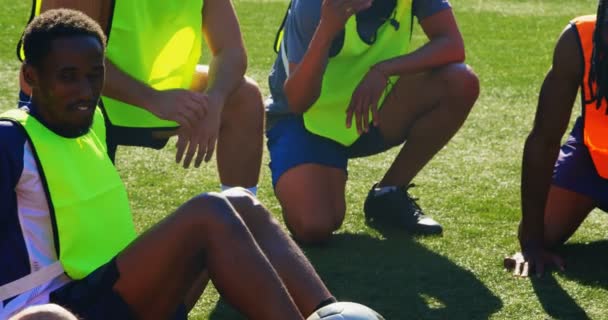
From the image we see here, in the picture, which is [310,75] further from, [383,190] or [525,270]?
[525,270]

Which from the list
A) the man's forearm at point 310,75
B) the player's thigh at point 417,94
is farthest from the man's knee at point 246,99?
the player's thigh at point 417,94

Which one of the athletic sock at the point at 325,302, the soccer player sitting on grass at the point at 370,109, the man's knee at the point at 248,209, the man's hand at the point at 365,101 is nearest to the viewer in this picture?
the athletic sock at the point at 325,302

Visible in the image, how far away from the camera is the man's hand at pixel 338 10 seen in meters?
5.04

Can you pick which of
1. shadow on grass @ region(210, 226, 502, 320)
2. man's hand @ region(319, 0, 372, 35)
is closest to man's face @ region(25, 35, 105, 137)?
shadow on grass @ region(210, 226, 502, 320)

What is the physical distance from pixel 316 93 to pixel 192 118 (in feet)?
3.31

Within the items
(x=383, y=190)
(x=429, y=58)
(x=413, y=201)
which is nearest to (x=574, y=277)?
(x=413, y=201)

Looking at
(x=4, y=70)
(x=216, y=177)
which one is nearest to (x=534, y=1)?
(x=4, y=70)

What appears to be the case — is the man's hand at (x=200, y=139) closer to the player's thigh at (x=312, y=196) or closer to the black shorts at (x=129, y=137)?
the black shorts at (x=129, y=137)

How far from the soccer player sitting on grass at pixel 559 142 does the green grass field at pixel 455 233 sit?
117 millimetres

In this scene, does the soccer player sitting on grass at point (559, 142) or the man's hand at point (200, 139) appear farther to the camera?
the soccer player sitting on grass at point (559, 142)

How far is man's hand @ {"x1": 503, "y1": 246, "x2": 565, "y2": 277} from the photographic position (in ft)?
16.2

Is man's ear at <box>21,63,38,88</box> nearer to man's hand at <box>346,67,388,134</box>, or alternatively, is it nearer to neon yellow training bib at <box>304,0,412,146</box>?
man's hand at <box>346,67,388,134</box>

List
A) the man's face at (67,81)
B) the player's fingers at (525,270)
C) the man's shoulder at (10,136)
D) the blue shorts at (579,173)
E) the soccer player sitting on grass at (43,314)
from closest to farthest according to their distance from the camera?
the soccer player sitting on grass at (43,314)
the man's shoulder at (10,136)
the man's face at (67,81)
the player's fingers at (525,270)
the blue shorts at (579,173)

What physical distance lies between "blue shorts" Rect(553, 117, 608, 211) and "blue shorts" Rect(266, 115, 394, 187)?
33.0 inches
